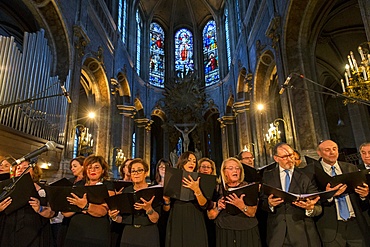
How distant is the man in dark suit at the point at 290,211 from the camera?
7.40 ft

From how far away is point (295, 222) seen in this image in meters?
2.31

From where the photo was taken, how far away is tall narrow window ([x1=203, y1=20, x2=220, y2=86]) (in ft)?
61.5

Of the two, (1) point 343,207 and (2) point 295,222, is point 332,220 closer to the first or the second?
(1) point 343,207

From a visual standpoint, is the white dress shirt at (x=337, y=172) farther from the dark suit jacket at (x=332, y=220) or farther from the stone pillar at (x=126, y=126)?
the stone pillar at (x=126, y=126)

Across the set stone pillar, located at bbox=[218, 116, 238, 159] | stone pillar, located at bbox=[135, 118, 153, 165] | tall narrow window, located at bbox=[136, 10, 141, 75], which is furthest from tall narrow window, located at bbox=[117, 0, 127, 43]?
stone pillar, located at bbox=[218, 116, 238, 159]

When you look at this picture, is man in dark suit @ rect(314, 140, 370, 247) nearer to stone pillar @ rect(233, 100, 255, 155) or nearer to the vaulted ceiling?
stone pillar @ rect(233, 100, 255, 155)

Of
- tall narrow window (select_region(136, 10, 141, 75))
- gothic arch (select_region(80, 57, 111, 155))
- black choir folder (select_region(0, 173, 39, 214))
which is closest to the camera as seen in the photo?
black choir folder (select_region(0, 173, 39, 214))

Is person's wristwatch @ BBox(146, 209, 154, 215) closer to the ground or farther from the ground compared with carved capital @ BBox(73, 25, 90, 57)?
closer to the ground

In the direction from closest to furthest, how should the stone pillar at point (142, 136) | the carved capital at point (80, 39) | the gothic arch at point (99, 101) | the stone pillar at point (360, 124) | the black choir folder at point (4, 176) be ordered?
1. the black choir folder at point (4, 176)
2. the carved capital at point (80, 39)
3. the gothic arch at point (99, 101)
4. the stone pillar at point (360, 124)
5. the stone pillar at point (142, 136)

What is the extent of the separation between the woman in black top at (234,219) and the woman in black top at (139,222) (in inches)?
22.6

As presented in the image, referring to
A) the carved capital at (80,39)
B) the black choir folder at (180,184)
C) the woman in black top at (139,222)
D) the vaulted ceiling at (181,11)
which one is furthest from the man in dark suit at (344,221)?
the vaulted ceiling at (181,11)

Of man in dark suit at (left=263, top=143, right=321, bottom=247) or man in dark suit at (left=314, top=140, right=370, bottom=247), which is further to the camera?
man in dark suit at (left=314, top=140, right=370, bottom=247)

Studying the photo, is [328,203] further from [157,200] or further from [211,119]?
[211,119]

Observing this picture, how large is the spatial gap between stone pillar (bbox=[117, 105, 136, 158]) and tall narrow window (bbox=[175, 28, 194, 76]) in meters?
6.94
